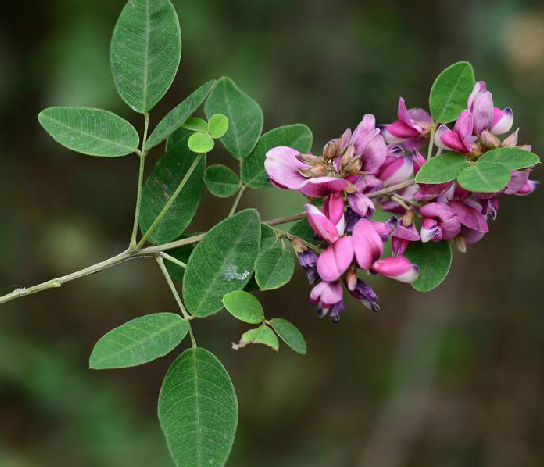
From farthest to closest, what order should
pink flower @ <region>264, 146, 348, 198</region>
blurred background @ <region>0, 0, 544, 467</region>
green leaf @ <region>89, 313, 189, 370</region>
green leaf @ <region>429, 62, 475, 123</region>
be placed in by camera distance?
blurred background @ <region>0, 0, 544, 467</region>, green leaf @ <region>429, 62, 475, 123</region>, pink flower @ <region>264, 146, 348, 198</region>, green leaf @ <region>89, 313, 189, 370</region>

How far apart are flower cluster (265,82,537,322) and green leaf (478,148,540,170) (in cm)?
4

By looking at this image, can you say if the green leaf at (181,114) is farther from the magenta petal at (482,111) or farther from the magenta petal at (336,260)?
the magenta petal at (482,111)

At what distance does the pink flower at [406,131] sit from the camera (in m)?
1.33

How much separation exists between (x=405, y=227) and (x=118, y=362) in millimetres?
533

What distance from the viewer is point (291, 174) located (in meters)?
1.23

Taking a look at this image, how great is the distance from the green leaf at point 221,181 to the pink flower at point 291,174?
6.6 inches

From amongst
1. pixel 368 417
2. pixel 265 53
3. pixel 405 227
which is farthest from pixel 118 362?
pixel 368 417

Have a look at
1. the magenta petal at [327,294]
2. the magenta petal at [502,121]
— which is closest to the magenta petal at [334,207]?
the magenta petal at [327,294]

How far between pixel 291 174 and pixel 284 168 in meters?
0.02

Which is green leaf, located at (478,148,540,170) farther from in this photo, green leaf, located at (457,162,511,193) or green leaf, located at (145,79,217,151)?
green leaf, located at (145,79,217,151)

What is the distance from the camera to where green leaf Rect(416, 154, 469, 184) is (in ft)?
3.93

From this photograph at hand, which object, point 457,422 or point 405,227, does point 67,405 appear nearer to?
point 457,422

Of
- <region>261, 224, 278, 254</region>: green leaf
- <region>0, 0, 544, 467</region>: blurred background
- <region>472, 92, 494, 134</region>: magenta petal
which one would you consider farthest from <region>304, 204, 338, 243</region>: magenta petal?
<region>0, 0, 544, 467</region>: blurred background

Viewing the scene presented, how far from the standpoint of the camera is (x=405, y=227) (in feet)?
4.15
